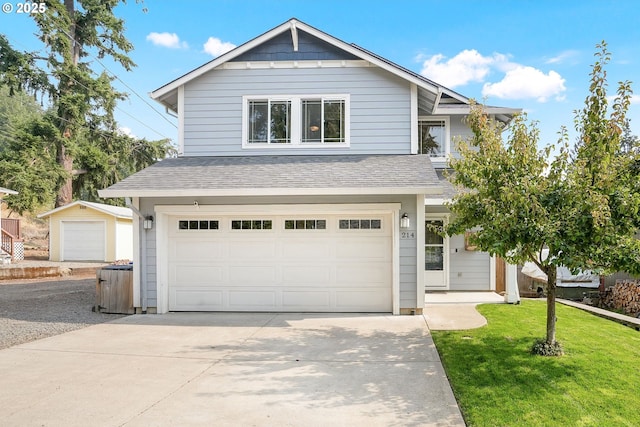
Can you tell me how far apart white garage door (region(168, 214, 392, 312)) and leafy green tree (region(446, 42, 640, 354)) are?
353cm

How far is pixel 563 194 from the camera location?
A: 5.55m

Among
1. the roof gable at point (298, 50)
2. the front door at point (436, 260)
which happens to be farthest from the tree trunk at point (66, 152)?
the front door at point (436, 260)

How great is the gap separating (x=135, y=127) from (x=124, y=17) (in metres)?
7.22

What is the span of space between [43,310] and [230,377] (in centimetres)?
702

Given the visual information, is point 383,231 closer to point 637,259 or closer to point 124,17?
point 637,259

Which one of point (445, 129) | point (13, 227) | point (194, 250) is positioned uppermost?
point (445, 129)

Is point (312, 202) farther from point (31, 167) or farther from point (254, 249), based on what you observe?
point (31, 167)

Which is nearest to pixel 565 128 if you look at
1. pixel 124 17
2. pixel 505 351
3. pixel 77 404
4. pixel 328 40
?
pixel 505 351

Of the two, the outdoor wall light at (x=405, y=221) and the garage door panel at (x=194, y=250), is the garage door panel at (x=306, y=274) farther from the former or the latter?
the outdoor wall light at (x=405, y=221)

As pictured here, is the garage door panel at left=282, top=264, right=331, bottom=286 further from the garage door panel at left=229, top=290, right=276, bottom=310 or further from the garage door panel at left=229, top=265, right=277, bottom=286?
the garage door panel at left=229, top=290, right=276, bottom=310

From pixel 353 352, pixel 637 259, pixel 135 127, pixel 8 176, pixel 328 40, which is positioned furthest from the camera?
pixel 135 127

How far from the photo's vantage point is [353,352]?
6.52 meters

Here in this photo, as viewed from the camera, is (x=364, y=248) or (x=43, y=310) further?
(x=43, y=310)

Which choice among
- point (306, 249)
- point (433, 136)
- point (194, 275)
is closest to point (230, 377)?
point (306, 249)
